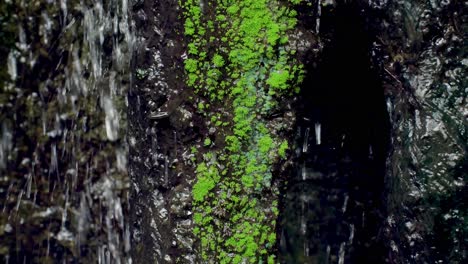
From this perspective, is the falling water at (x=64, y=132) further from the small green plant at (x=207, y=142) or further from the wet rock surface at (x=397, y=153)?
the wet rock surface at (x=397, y=153)

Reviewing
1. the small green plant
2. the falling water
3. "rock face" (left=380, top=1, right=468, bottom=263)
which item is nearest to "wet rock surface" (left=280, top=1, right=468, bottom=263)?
"rock face" (left=380, top=1, right=468, bottom=263)

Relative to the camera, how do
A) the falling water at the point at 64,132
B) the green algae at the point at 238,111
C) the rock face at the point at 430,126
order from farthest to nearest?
the falling water at the point at 64,132 → the green algae at the point at 238,111 → the rock face at the point at 430,126

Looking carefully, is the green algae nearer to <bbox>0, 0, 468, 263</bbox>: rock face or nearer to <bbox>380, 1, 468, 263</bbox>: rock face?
<bbox>0, 0, 468, 263</bbox>: rock face

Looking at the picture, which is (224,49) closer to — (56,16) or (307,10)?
(307,10)

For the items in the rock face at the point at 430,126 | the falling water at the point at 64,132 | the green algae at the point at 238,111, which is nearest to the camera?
the rock face at the point at 430,126

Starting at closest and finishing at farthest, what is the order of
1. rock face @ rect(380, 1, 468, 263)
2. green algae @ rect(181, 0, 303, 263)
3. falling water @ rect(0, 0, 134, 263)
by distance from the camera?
rock face @ rect(380, 1, 468, 263) < green algae @ rect(181, 0, 303, 263) < falling water @ rect(0, 0, 134, 263)

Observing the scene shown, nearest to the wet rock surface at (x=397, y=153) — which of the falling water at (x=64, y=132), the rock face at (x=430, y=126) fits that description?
the rock face at (x=430, y=126)
